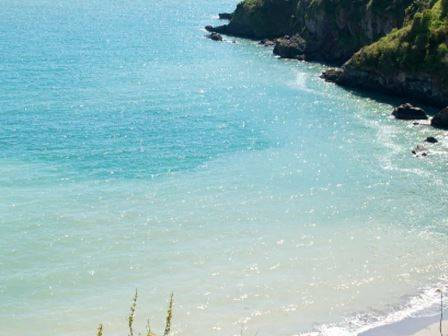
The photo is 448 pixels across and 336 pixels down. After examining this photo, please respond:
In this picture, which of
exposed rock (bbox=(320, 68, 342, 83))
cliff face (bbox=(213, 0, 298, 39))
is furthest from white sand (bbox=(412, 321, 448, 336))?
cliff face (bbox=(213, 0, 298, 39))

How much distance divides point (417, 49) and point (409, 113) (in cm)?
1293

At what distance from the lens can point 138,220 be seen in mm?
55188

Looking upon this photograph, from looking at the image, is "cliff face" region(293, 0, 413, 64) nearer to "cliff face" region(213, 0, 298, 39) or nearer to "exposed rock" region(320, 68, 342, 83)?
"exposed rock" region(320, 68, 342, 83)

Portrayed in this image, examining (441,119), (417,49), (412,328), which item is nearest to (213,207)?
(412,328)

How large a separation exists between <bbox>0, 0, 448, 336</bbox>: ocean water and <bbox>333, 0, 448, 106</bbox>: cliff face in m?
4.03

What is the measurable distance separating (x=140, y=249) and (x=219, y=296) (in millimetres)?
8706

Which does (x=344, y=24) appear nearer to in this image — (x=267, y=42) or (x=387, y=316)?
(x=267, y=42)

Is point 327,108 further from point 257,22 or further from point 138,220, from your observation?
point 257,22

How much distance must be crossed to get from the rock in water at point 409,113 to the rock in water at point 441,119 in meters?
3.62

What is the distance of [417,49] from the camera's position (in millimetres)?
93688

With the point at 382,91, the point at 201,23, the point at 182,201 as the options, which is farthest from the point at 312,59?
the point at 182,201

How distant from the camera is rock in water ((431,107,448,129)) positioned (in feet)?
262

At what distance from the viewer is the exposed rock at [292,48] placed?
12900 centimetres

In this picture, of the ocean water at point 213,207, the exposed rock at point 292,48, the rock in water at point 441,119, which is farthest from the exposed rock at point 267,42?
the rock in water at point 441,119
